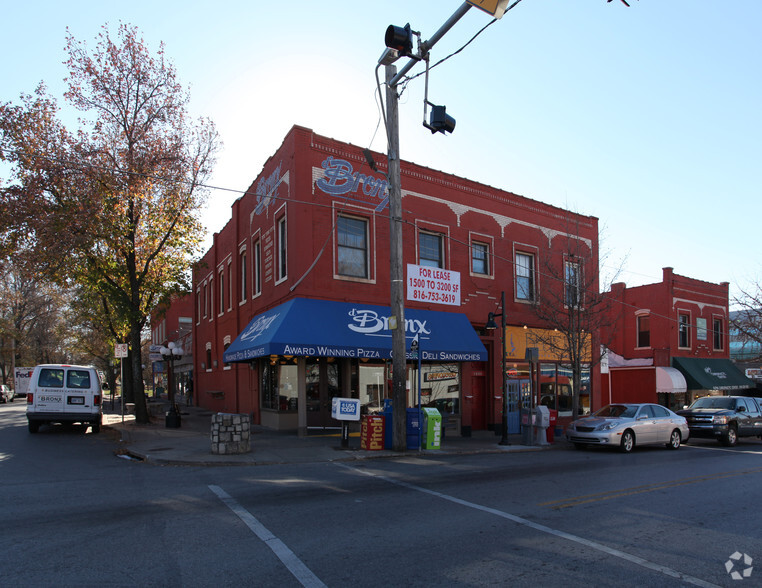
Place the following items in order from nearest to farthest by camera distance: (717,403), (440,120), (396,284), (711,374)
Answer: (440,120)
(396,284)
(717,403)
(711,374)

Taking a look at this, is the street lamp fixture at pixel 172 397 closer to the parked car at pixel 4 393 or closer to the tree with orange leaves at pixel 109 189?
the tree with orange leaves at pixel 109 189

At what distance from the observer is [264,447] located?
45.4ft

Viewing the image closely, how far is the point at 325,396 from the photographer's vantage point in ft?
56.7

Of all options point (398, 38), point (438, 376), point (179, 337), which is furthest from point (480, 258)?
point (179, 337)

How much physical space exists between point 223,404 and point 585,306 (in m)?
16.4

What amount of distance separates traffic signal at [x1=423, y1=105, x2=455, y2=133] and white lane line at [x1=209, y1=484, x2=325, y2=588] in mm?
7756

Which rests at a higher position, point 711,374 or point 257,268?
point 257,268

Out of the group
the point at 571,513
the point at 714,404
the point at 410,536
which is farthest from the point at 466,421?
the point at 410,536

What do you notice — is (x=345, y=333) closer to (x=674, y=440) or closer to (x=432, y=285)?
(x=432, y=285)

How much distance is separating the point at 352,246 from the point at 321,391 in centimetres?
466

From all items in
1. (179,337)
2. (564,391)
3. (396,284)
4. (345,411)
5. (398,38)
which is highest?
(398,38)

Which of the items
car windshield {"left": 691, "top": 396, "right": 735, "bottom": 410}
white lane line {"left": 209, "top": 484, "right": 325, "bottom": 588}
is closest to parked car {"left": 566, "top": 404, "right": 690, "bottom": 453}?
car windshield {"left": 691, "top": 396, "right": 735, "bottom": 410}

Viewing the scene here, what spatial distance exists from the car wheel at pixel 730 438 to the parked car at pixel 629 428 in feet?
7.44

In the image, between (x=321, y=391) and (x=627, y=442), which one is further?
(x=321, y=391)
